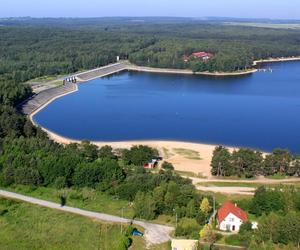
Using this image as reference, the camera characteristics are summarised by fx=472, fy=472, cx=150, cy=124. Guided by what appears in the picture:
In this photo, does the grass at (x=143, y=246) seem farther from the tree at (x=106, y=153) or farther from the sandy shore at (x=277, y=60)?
the sandy shore at (x=277, y=60)

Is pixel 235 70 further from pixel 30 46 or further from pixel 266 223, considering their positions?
pixel 266 223

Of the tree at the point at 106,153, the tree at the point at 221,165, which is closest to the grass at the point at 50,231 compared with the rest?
the tree at the point at 106,153

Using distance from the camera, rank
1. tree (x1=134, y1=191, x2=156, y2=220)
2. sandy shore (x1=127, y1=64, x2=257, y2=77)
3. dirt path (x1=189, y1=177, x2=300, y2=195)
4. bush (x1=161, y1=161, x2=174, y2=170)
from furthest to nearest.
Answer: sandy shore (x1=127, y1=64, x2=257, y2=77) → bush (x1=161, y1=161, x2=174, y2=170) → dirt path (x1=189, y1=177, x2=300, y2=195) → tree (x1=134, y1=191, x2=156, y2=220)

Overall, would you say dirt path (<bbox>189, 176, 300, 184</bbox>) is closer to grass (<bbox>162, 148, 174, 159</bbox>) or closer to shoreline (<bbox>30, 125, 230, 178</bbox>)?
shoreline (<bbox>30, 125, 230, 178</bbox>)

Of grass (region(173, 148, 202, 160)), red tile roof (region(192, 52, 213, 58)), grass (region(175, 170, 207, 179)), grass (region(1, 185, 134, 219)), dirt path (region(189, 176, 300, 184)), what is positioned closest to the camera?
grass (region(1, 185, 134, 219))

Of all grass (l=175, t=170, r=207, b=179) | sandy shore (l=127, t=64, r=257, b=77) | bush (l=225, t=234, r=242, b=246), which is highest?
bush (l=225, t=234, r=242, b=246)

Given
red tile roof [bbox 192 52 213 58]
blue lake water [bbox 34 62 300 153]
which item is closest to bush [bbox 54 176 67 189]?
blue lake water [bbox 34 62 300 153]
